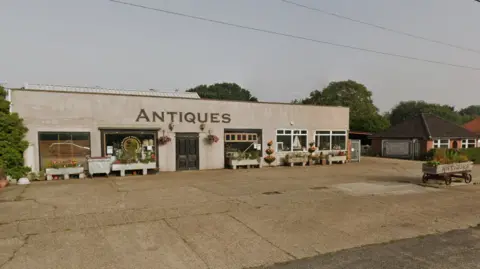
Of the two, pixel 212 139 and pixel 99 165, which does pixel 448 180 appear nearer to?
pixel 212 139

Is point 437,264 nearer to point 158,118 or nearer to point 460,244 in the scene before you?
point 460,244

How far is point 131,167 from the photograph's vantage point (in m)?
13.8

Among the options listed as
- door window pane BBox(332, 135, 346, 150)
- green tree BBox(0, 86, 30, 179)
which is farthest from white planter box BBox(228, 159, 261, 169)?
green tree BBox(0, 86, 30, 179)

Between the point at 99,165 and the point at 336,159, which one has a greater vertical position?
the point at 99,165

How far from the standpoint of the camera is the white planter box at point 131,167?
13.5 metres

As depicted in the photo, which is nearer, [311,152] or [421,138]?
[311,152]

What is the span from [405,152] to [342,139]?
11521mm

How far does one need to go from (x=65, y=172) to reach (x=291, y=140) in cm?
1235

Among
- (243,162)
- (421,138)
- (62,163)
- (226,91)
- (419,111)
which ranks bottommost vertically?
(243,162)

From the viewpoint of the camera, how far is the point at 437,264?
430 cm

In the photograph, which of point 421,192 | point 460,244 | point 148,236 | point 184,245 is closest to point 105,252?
point 148,236

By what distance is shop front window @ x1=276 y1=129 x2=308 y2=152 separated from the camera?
18562mm

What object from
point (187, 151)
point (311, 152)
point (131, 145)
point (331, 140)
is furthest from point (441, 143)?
point (131, 145)

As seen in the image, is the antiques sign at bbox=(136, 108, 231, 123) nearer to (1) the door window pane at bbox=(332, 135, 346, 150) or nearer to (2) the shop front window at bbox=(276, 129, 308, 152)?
(2) the shop front window at bbox=(276, 129, 308, 152)
